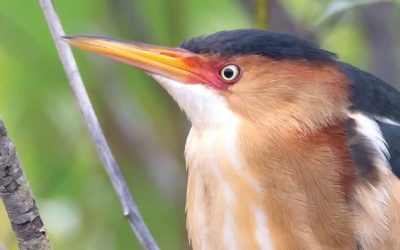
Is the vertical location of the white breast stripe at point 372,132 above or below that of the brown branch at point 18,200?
below

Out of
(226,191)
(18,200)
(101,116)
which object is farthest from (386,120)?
(101,116)

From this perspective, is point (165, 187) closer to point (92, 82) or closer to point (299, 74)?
point (92, 82)

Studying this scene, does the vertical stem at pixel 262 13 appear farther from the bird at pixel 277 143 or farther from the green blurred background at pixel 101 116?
the bird at pixel 277 143

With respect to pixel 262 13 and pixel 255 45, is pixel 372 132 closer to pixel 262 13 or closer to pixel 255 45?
pixel 255 45

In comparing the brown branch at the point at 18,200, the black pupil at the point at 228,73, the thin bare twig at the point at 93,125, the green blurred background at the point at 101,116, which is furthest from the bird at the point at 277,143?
the green blurred background at the point at 101,116

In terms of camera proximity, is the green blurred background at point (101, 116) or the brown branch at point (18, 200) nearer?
the brown branch at point (18, 200)

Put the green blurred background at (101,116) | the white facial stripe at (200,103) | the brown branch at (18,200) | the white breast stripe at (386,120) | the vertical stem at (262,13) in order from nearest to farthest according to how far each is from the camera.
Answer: the brown branch at (18,200), the white facial stripe at (200,103), the white breast stripe at (386,120), the vertical stem at (262,13), the green blurred background at (101,116)

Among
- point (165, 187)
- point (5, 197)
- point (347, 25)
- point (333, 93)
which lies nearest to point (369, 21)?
point (347, 25)

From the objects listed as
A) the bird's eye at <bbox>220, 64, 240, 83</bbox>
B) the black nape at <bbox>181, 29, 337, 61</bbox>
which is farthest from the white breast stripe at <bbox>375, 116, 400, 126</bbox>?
the bird's eye at <bbox>220, 64, 240, 83</bbox>
